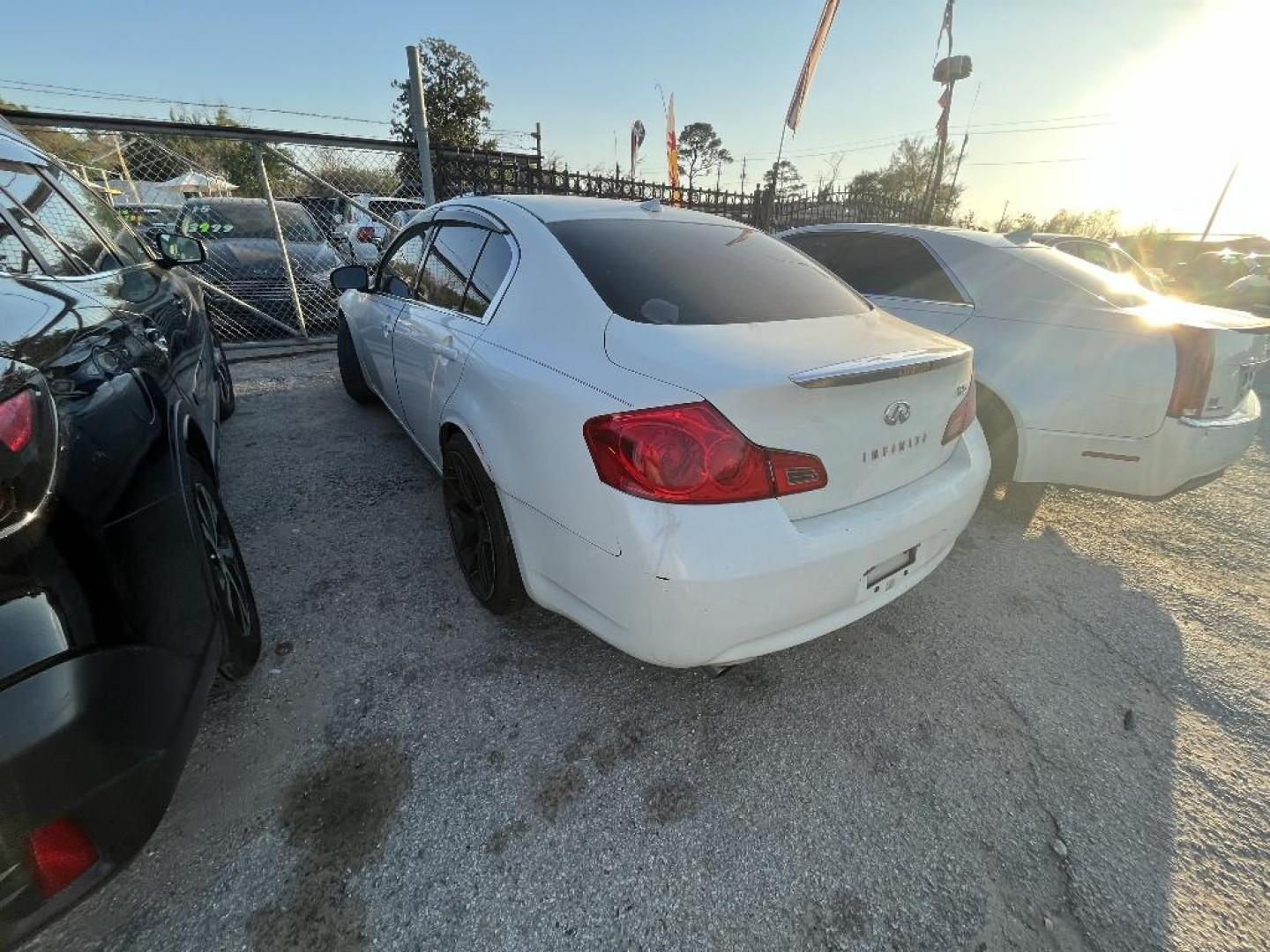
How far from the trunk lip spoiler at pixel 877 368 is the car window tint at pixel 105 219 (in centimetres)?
326

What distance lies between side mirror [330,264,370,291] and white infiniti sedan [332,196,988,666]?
55.9 inches

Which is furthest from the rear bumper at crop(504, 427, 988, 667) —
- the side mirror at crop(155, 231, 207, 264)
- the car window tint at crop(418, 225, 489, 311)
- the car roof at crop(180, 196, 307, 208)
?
the car roof at crop(180, 196, 307, 208)

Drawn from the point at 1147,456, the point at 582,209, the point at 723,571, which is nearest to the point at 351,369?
the point at 582,209

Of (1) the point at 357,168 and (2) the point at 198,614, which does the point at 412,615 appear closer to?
(2) the point at 198,614

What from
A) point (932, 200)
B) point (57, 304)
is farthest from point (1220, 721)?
point (932, 200)

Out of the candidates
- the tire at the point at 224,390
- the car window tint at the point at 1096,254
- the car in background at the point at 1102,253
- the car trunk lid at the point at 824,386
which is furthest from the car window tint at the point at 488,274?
the car window tint at the point at 1096,254

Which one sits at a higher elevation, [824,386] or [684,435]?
[824,386]

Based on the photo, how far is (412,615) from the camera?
7.73 feet

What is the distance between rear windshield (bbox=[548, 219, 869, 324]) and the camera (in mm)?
1873

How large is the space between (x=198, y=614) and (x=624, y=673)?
1.30 meters

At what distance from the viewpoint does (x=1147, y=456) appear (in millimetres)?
2725

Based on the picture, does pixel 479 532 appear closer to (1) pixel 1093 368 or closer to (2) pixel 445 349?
(2) pixel 445 349

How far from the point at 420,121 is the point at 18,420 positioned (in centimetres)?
726

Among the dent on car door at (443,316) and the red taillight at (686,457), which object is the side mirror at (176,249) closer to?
the dent on car door at (443,316)
